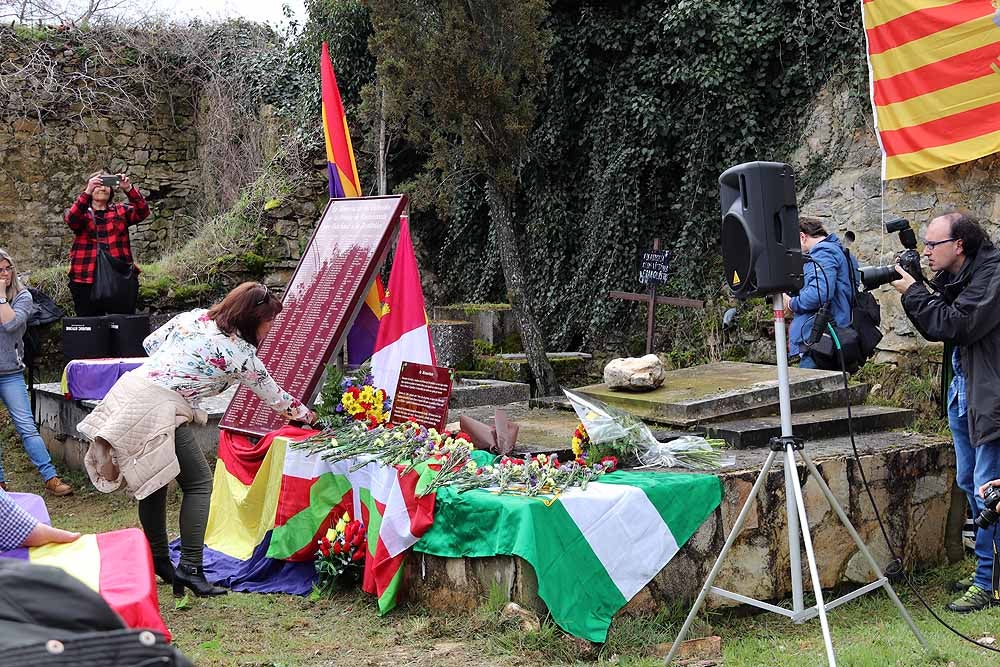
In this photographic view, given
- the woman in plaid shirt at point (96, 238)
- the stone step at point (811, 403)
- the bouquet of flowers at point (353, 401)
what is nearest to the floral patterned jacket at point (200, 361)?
the bouquet of flowers at point (353, 401)

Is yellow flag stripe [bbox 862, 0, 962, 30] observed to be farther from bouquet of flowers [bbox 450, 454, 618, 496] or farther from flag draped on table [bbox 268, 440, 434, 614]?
flag draped on table [bbox 268, 440, 434, 614]

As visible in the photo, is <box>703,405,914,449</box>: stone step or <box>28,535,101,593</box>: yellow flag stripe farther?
<box>703,405,914,449</box>: stone step

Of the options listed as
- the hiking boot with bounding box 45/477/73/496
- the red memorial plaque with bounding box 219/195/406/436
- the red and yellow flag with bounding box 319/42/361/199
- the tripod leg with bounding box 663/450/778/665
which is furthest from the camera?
the hiking boot with bounding box 45/477/73/496

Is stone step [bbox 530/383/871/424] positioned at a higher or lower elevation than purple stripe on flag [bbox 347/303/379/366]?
lower

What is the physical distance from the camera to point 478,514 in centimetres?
398

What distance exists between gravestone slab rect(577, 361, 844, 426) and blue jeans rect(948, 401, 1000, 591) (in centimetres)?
92

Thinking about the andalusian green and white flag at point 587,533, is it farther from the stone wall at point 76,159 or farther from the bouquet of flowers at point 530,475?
the stone wall at point 76,159

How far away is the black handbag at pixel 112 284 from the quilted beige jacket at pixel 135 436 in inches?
182

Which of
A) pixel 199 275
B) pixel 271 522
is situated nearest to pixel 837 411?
pixel 271 522

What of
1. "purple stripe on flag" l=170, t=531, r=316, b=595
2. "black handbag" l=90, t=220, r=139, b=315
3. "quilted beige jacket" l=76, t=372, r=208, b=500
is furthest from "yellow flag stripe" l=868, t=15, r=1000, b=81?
"black handbag" l=90, t=220, r=139, b=315

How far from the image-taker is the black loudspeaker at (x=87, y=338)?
8375 mm

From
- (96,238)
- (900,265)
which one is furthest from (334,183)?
(900,265)

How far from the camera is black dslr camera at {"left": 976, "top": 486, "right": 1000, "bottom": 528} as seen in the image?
3756 mm

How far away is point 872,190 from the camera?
8.32 metres
